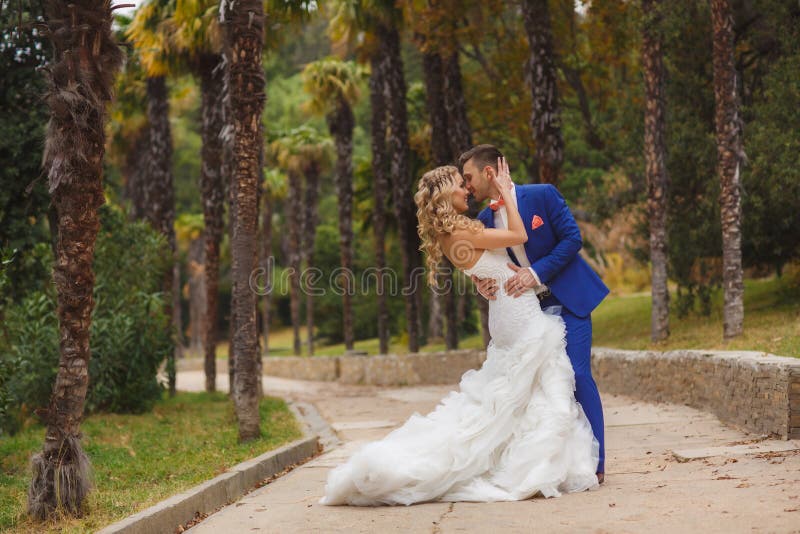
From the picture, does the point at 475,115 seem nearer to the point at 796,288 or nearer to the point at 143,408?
the point at 796,288

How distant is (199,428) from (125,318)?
3780 millimetres

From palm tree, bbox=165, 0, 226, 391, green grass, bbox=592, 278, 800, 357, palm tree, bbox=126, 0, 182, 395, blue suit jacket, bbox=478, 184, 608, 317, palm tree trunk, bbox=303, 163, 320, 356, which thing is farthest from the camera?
palm tree trunk, bbox=303, 163, 320, 356

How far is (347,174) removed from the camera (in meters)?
32.8

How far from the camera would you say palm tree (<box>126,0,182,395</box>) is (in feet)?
75.4

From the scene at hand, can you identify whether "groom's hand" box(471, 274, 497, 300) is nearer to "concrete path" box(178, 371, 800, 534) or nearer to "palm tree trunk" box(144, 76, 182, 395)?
"concrete path" box(178, 371, 800, 534)

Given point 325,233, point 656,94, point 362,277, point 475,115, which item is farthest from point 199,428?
point 325,233

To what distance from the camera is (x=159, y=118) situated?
92.9 feet

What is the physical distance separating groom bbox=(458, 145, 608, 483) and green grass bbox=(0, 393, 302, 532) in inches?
125

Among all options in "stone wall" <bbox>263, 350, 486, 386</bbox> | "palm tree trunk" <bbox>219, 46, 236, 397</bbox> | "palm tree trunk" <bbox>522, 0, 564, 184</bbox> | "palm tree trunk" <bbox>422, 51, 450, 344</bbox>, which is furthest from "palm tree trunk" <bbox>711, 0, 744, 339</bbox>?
"palm tree trunk" <bbox>422, 51, 450, 344</bbox>

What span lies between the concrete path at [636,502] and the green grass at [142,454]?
856 mm

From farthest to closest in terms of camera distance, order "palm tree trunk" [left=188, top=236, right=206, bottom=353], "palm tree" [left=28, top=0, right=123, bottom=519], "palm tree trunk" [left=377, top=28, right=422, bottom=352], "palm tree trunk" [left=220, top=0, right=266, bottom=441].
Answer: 1. "palm tree trunk" [left=188, top=236, right=206, bottom=353]
2. "palm tree trunk" [left=377, top=28, right=422, bottom=352]
3. "palm tree trunk" [left=220, top=0, right=266, bottom=441]
4. "palm tree" [left=28, top=0, right=123, bottom=519]

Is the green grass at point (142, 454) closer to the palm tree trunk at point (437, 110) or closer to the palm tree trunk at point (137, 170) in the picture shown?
the palm tree trunk at point (437, 110)

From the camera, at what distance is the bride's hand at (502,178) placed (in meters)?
6.95

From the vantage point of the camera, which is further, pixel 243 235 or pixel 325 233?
pixel 325 233
